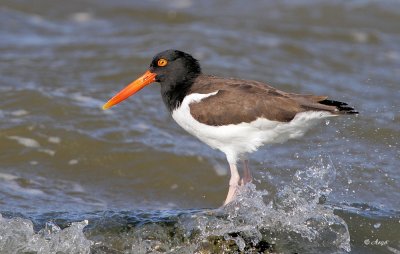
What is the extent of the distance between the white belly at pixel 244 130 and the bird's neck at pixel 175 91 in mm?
69

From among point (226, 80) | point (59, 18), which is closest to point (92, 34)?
point (59, 18)

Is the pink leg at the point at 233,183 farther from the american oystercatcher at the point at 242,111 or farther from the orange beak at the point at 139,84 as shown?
the orange beak at the point at 139,84

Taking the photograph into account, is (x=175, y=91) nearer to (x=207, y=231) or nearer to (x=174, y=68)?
(x=174, y=68)

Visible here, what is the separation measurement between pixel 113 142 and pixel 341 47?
529 cm

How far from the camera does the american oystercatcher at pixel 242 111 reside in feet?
18.9

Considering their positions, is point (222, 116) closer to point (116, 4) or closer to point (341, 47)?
point (341, 47)

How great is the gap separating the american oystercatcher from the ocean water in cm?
45

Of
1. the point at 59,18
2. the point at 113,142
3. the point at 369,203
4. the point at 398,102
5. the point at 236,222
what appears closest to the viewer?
the point at 236,222

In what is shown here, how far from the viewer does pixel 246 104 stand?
19.3 feet

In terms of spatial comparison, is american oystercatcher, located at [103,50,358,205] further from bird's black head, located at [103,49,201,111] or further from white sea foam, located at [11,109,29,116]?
white sea foam, located at [11,109,29,116]

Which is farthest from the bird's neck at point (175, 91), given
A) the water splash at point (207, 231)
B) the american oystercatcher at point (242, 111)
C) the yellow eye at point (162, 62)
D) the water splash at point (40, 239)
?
the water splash at point (40, 239)

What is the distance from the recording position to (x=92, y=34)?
1269 cm

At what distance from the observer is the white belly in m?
5.84

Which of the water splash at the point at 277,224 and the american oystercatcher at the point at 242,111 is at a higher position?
the american oystercatcher at the point at 242,111
